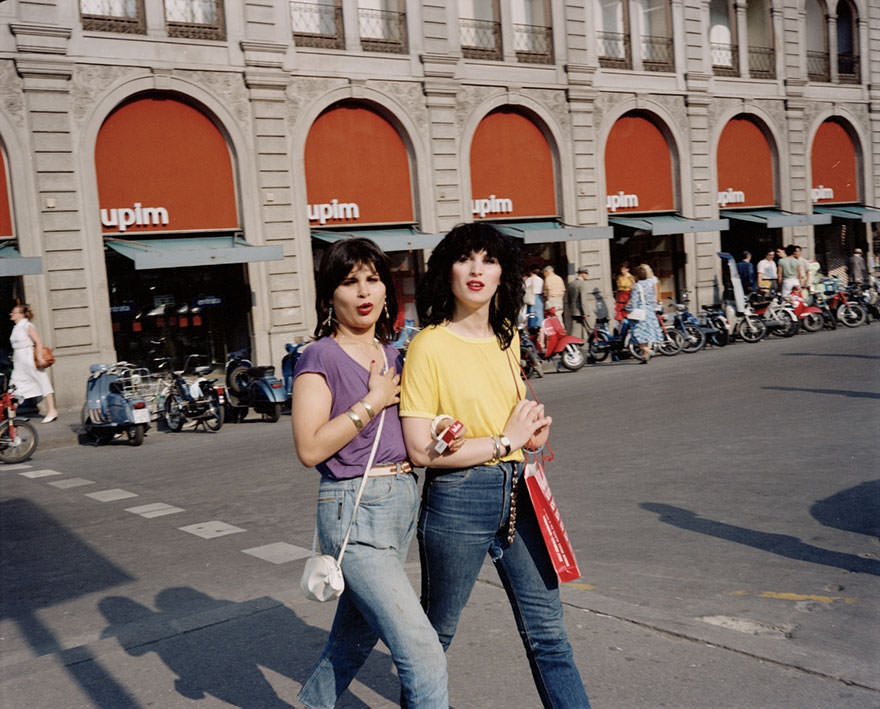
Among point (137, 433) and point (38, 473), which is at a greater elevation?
point (137, 433)

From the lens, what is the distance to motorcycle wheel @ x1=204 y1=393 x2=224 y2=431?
1312cm

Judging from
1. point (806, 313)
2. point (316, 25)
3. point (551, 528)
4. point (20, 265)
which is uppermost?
point (316, 25)

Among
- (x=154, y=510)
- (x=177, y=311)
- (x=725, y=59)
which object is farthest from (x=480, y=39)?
(x=154, y=510)

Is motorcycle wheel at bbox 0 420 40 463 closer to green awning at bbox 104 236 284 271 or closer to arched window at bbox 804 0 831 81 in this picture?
green awning at bbox 104 236 284 271

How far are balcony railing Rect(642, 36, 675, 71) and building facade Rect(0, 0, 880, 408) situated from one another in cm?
6

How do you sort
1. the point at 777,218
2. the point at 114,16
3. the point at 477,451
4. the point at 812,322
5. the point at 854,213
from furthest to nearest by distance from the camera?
the point at 854,213 < the point at 777,218 < the point at 812,322 < the point at 114,16 < the point at 477,451

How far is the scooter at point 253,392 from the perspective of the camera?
44.7 feet

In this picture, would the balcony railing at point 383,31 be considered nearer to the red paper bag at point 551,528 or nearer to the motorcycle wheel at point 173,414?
the motorcycle wheel at point 173,414

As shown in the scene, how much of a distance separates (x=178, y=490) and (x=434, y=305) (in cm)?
620

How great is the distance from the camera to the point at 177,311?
1842 cm

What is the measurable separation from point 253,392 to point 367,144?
27.5ft

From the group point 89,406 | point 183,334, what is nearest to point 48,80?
point 183,334

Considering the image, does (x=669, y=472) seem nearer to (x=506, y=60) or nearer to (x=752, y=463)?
(x=752, y=463)

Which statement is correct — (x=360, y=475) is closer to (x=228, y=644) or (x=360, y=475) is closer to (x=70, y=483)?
(x=228, y=644)
